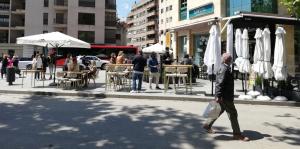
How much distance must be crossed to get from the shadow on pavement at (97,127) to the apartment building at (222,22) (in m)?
10.2

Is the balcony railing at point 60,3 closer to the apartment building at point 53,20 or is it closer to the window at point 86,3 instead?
the apartment building at point 53,20

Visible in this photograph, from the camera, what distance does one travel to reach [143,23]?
132 m

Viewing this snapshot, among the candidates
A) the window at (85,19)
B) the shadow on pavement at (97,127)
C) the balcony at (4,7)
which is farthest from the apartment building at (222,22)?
the balcony at (4,7)

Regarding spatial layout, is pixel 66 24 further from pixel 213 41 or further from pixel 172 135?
pixel 172 135

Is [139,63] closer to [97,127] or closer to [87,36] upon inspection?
[97,127]

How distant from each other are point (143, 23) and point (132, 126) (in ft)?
407

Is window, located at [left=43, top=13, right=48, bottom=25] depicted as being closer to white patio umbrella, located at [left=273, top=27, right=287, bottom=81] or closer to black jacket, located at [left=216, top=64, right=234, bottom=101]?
white patio umbrella, located at [left=273, top=27, right=287, bottom=81]

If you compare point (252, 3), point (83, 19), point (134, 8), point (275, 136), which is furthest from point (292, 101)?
point (134, 8)

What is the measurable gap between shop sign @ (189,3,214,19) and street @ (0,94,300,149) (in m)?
20.1

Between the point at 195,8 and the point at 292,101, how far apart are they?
22.1 meters

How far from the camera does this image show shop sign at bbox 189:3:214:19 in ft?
108

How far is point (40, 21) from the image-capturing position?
66812 mm

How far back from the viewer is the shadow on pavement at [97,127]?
7.60 metres

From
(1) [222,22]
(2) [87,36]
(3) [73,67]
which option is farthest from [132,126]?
(2) [87,36]
